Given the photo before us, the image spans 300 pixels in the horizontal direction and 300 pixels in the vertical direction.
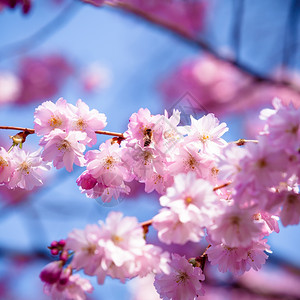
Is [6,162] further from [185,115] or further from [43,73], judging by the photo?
[43,73]

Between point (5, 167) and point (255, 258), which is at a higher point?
point (5, 167)

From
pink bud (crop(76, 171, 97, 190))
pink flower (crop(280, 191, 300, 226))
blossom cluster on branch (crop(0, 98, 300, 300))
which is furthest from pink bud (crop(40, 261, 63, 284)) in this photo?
pink flower (crop(280, 191, 300, 226))

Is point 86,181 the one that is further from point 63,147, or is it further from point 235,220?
point 235,220

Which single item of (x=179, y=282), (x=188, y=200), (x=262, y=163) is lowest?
(x=179, y=282)

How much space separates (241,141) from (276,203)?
0.76 feet

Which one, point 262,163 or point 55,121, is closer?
point 262,163

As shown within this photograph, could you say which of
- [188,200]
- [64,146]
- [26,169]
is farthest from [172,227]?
[26,169]

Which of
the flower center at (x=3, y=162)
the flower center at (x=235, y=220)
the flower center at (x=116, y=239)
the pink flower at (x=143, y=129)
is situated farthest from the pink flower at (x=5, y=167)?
the flower center at (x=235, y=220)

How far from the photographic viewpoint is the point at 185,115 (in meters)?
1.25

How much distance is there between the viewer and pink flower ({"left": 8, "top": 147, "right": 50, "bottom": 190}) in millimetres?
1260

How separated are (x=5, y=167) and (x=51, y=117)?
0.86 feet

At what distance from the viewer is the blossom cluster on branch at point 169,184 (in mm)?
878

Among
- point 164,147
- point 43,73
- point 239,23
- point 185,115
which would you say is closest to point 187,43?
point 239,23

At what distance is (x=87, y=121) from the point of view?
1.21 metres
